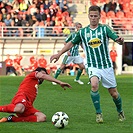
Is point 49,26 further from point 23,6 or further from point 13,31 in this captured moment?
point 23,6

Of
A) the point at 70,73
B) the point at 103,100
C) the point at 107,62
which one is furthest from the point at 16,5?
the point at 107,62

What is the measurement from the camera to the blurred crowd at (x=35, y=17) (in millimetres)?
36750

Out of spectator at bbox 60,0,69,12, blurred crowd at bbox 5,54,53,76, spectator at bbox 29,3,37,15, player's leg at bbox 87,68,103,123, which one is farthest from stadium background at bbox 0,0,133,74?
player's leg at bbox 87,68,103,123

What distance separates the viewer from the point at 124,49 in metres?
39.7

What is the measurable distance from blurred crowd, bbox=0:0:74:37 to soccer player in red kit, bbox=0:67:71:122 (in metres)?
24.9

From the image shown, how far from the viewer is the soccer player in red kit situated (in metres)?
11.0

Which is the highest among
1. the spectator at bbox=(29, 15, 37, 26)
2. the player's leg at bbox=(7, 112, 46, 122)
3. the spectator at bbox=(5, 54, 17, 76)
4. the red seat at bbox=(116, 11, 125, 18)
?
the red seat at bbox=(116, 11, 125, 18)

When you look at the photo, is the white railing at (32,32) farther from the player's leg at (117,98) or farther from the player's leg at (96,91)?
the player's leg at (96,91)

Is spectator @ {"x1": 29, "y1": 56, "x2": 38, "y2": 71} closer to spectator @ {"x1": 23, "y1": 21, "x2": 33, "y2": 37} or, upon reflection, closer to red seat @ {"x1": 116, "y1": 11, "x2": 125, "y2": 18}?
spectator @ {"x1": 23, "y1": 21, "x2": 33, "y2": 37}

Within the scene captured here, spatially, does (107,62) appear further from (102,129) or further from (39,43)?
(39,43)

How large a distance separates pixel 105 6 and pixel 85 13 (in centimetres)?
169

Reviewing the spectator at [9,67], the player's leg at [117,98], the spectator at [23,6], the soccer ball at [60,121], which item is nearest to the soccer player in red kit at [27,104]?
the soccer ball at [60,121]

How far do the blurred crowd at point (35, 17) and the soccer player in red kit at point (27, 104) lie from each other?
24.9 m

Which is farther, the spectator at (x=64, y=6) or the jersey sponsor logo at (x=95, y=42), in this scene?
the spectator at (x=64, y=6)
